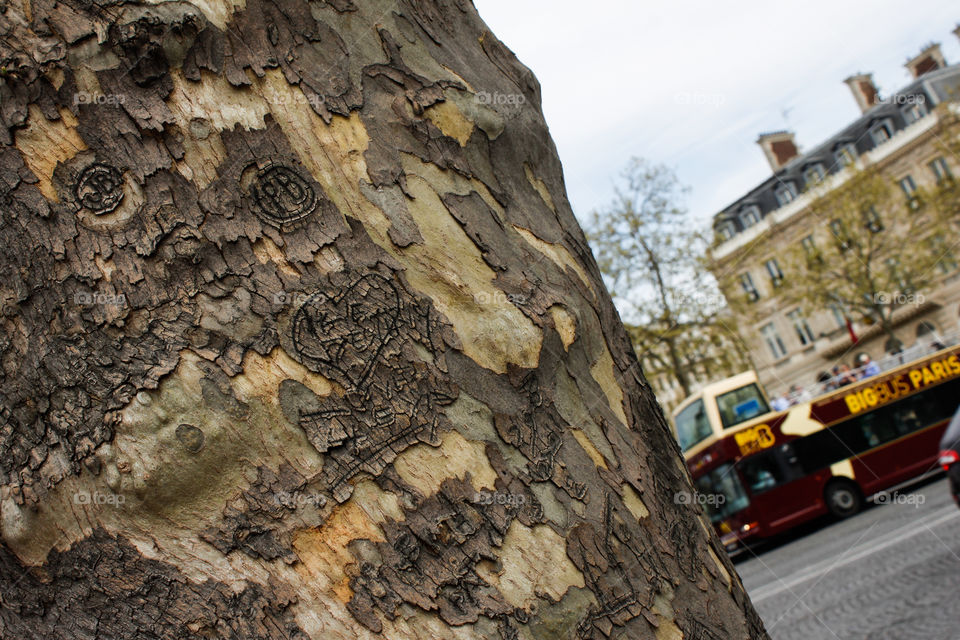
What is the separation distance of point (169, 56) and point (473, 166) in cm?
54

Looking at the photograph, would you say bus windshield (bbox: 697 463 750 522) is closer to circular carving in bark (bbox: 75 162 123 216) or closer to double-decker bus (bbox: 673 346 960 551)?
double-decker bus (bbox: 673 346 960 551)

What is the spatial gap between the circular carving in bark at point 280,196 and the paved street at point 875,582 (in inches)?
190

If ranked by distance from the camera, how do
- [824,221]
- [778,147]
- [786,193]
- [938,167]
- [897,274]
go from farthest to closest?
[778,147] → [786,193] → [938,167] → [824,221] → [897,274]

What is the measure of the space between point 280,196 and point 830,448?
49.8 feet

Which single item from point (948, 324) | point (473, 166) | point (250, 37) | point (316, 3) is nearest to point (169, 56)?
point (250, 37)
